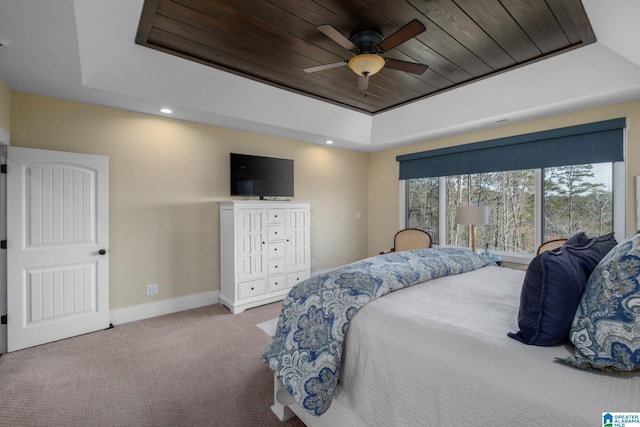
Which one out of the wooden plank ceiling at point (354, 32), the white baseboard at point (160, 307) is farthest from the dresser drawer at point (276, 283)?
the wooden plank ceiling at point (354, 32)

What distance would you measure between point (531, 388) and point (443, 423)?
323mm

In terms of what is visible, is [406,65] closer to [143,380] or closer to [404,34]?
[404,34]

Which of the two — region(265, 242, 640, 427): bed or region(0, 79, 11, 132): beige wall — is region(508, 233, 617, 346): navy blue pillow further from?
region(0, 79, 11, 132): beige wall

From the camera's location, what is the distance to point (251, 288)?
361 centimetres

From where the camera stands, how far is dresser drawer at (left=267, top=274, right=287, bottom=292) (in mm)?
3781

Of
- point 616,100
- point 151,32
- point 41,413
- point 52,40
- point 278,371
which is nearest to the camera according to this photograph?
point 278,371

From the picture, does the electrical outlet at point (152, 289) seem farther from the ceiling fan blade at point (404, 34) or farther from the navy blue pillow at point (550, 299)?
the navy blue pillow at point (550, 299)

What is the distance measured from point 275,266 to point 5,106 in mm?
2998

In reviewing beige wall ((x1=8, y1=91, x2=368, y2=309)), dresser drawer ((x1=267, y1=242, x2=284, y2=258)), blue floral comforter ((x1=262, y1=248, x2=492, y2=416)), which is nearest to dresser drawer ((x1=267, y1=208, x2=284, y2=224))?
dresser drawer ((x1=267, y1=242, x2=284, y2=258))

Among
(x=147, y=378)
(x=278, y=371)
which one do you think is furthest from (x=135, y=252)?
(x=278, y=371)

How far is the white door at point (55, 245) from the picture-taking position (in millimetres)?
2578

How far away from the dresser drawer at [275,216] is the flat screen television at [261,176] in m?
0.37

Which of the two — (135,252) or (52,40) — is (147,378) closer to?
(135,252)

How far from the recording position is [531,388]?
2.87ft
